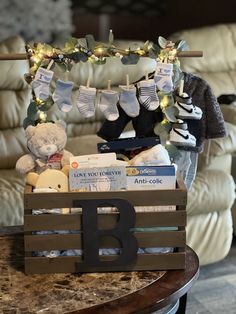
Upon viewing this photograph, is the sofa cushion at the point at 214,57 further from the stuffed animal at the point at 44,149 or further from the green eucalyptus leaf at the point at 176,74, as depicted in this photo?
the stuffed animal at the point at 44,149

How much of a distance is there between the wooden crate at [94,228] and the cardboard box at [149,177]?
1.4 inches

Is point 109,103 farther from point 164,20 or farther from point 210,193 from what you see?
point 164,20

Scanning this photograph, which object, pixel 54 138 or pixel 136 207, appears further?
pixel 54 138

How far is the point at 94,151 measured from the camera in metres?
2.59

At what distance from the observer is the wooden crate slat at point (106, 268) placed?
1327mm

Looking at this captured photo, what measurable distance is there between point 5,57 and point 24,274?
55 cm

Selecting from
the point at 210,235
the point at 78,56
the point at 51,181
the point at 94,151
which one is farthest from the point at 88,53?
the point at 210,235

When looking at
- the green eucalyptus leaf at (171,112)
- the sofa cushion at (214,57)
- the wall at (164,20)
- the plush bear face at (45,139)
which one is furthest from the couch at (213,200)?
the wall at (164,20)

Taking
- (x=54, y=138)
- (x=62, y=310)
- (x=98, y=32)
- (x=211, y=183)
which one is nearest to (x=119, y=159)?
(x=54, y=138)

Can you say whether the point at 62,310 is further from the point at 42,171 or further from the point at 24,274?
the point at 42,171

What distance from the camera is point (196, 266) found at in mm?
1395

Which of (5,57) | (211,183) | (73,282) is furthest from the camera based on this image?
(211,183)

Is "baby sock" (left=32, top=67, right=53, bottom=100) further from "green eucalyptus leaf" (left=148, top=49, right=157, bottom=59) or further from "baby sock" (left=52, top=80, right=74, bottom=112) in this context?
"green eucalyptus leaf" (left=148, top=49, right=157, bottom=59)

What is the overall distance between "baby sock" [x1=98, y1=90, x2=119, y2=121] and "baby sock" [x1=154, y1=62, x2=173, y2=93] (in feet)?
0.39
